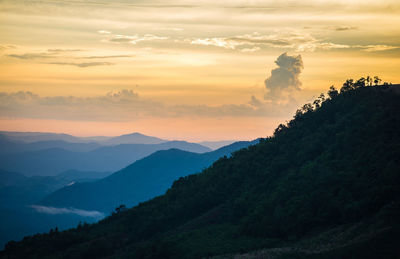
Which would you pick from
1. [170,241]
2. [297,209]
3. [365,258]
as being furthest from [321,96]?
[365,258]

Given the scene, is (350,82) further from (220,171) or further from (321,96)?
(220,171)

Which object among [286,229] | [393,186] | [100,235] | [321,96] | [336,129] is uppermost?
[321,96]

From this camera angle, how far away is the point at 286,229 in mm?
104688

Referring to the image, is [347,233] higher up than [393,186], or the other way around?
[393,186]

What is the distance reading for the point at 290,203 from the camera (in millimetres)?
114688

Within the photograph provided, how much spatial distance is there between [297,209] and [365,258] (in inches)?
1708

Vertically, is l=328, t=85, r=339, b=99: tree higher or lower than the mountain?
higher

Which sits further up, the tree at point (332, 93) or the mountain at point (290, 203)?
the tree at point (332, 93)

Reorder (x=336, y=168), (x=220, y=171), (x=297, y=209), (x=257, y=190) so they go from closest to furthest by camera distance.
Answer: (x=297, y=209) → (x=336, y=168) → (x=257, y=190) → (x=220, y=171)

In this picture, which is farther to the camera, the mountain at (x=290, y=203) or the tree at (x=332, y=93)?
the tree at (x=332, y=93)

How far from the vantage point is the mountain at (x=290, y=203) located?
87688 mm

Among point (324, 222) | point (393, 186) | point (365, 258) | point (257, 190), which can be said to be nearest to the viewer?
point (365, 258)

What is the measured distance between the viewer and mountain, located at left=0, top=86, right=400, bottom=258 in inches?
3452

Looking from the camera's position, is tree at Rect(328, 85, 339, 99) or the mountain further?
tree at Rect(328, 85, 339, 99)
